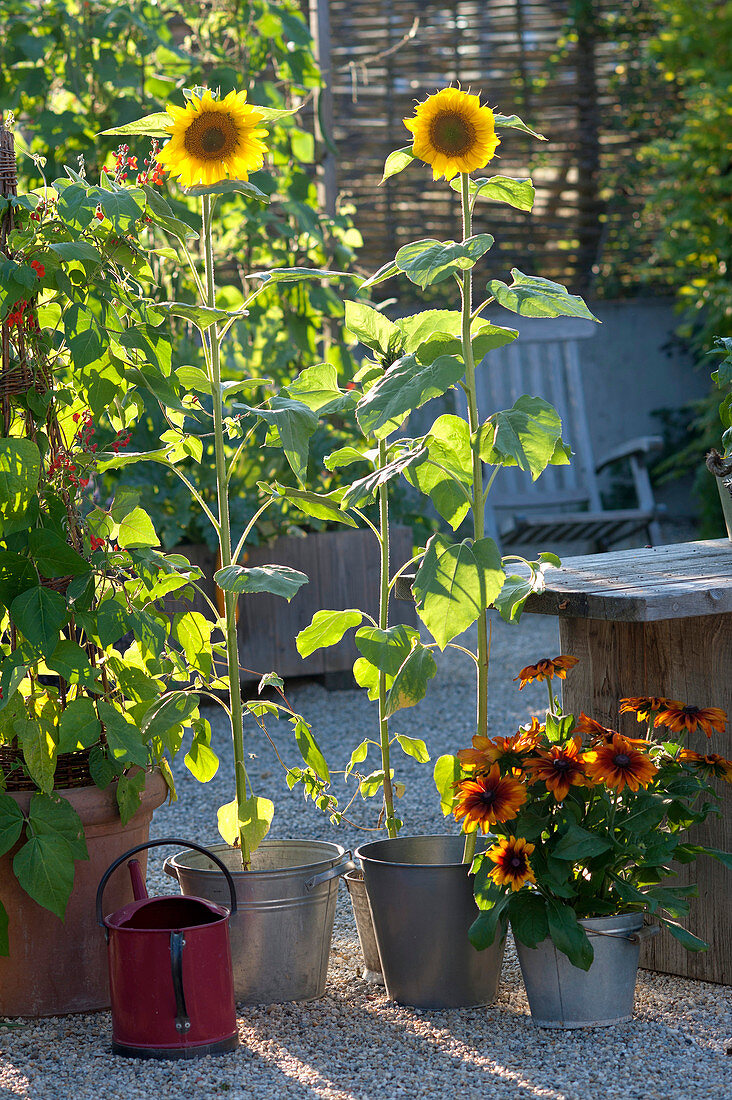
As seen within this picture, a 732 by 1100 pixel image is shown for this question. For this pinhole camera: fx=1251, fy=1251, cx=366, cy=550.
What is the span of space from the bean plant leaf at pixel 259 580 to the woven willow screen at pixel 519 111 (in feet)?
13.3

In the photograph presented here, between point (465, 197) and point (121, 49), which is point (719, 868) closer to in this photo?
point (465, 197)

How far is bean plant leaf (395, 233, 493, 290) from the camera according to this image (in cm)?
152

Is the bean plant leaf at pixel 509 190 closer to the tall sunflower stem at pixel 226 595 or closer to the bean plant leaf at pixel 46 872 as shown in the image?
the tall sunflower stem at pixel 226 595

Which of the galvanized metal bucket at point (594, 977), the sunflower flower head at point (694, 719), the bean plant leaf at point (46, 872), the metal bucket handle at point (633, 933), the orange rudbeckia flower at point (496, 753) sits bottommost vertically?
the galvanized metal bucket at point (594, 977)

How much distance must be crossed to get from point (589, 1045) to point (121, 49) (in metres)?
2.97

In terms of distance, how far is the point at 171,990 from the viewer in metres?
1.53

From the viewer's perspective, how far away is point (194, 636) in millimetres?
1757

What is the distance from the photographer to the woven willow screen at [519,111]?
532 cm

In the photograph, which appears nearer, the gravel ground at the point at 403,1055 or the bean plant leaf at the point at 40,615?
the gravel ground at the point at 403,1055

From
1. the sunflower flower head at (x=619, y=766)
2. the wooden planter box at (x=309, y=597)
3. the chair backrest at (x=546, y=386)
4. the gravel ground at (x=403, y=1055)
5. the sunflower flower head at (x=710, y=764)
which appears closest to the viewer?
the gravel ground at (x=403, y=1055)

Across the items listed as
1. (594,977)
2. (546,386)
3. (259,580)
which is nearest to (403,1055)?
(594,977)

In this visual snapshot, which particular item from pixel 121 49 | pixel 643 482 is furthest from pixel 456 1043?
pixel 643 482

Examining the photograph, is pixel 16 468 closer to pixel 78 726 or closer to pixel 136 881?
pixel 78 726

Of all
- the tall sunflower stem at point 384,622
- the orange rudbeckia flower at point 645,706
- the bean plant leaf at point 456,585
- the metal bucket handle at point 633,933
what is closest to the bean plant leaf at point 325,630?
the tall sunflower stem at point 384,622
